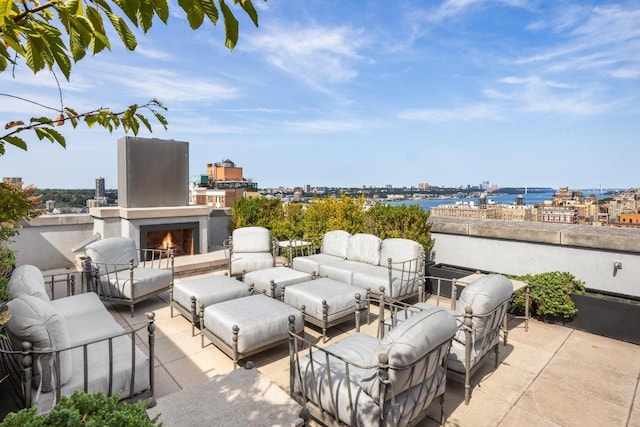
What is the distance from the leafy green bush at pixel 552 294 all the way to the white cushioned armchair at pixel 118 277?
6339 mm

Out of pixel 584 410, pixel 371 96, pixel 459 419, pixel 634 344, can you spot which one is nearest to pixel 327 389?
pixel 459 419

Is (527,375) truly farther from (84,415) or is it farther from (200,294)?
(200,294)

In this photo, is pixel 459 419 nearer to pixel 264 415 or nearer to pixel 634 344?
pixel 264 415

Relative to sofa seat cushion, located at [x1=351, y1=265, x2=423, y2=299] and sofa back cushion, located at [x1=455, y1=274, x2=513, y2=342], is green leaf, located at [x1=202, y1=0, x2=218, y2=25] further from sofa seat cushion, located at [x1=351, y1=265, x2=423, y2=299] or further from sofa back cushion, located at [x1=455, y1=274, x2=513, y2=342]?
sofa seat cushion, located at [x1=351, y1=265, x2=423, y2=299]

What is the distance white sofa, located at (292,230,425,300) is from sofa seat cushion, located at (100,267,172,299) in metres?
2.84

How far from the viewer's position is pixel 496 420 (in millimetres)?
3156

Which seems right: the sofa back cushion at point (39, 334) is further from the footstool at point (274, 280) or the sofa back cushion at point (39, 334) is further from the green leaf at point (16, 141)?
the footstool at point (274, 280)

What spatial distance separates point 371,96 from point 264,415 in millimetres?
18932

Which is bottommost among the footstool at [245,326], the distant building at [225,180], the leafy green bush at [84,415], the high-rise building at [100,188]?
the footstool at [245,326]

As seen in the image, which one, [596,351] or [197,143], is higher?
[197,143]

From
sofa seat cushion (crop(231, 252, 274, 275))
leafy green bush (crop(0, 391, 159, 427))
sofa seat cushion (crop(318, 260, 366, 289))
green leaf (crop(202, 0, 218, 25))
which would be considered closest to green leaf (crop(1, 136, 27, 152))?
green leaf (crop(202, 0, 218, 25))

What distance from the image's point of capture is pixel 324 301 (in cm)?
476

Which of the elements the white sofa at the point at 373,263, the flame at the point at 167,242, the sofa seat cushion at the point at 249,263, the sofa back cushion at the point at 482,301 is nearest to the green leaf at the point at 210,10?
the sofa back cushion at the point at 482,301

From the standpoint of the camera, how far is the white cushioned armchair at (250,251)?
7633mm
